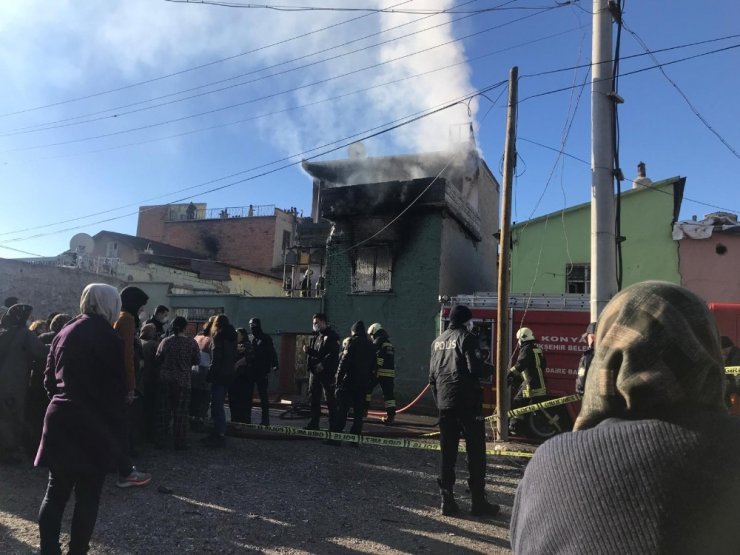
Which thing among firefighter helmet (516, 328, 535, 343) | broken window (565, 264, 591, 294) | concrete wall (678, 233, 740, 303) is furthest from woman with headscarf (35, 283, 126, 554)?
concrete wall (678, 233, 740, 303)

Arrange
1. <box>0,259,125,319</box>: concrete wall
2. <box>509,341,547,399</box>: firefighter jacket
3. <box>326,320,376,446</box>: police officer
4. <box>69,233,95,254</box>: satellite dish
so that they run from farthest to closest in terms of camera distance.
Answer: <box>69,233,95,254</box>: satellite dish → <box>0,259,125,319</box>: concrete wall → <box>509,341,547,399</box>: firefighter jacket → <box>326,320,376,446</box>: police officer

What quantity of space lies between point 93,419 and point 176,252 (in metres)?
34.6

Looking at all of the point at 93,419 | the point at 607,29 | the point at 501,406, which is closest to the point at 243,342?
the point at 501,406

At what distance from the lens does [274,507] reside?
501 cm

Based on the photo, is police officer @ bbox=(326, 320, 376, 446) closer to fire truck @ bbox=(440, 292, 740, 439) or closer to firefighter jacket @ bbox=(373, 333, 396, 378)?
firefighter jacket @ bbox=(373, 333, 396, 378)

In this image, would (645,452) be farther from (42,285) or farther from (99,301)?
(42,285)

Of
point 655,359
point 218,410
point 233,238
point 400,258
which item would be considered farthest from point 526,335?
point 233,238

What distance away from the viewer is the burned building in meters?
14.7

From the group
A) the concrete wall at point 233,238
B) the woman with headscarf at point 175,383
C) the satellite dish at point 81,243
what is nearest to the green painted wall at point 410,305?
the woman with headscarf at point 175,383

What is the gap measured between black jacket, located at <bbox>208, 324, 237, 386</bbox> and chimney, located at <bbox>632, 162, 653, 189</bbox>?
550 inches

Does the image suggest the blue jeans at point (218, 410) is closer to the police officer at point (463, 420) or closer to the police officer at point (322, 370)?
the police officer at point (322, 370)

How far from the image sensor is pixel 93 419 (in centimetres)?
323

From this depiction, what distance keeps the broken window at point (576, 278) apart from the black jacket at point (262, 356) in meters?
11.1

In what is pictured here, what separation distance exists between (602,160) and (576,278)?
36.0 feet
